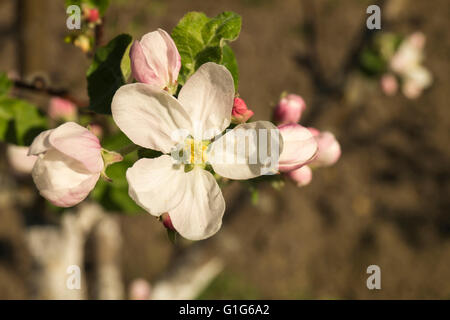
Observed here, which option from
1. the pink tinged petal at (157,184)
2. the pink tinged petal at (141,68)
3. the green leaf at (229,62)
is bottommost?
the pink tinged petal at (157,184)

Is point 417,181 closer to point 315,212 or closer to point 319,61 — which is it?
point 315,212

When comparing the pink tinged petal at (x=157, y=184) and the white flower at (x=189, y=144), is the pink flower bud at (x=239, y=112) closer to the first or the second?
the white flower at (x=189, y=144)

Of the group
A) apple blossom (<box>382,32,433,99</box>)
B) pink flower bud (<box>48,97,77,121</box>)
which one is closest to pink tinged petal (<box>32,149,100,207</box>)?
pink flower bud (<box>48,97,77,121</box>)

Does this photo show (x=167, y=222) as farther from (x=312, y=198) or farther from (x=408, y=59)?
(x=312, y=198)

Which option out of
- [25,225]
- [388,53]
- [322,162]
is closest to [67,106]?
[25,225]

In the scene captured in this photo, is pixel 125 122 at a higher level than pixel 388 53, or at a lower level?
lower

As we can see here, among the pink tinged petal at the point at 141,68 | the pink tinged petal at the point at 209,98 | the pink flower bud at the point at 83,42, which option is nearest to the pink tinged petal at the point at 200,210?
the pink tinged petal at the point at 209,98

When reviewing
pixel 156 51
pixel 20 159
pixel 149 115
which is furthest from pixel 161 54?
pixel 20 159
